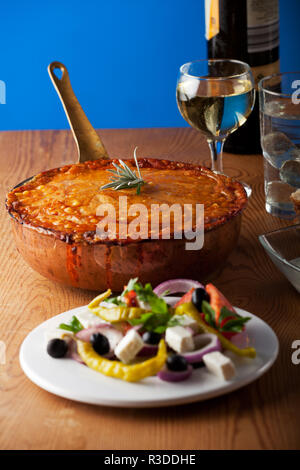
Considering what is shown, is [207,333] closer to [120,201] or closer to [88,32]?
[120,201]

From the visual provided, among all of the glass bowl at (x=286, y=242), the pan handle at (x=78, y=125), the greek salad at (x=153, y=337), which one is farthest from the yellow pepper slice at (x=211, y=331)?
the pan handle at (x=78, y=125)

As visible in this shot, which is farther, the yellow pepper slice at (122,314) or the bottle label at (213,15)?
the bottle label at (213,15)

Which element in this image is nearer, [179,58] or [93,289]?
[93,289]

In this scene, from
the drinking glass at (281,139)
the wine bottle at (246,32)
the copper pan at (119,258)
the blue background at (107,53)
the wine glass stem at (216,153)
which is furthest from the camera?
the blue background at (107,53)

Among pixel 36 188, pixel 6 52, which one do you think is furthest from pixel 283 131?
pixel 6 52

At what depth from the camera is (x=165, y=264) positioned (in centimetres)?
117

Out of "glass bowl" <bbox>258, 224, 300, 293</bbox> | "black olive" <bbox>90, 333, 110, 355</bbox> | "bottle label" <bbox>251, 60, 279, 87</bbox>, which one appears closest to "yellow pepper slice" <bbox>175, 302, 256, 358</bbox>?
"black olive" <bbox>90, 333, 110, 355</bbox>

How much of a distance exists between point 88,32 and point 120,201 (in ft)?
7.63

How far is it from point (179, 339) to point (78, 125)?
2.81 feet

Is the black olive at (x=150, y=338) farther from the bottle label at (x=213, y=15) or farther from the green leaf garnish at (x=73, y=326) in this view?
the bottle label at (x=213, y=15)

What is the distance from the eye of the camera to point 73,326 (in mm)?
1048

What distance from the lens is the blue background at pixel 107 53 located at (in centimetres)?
338

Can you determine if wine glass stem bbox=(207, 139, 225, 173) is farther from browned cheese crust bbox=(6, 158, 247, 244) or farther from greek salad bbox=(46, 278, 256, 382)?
greek salad bbox=(46, 278, 256, 382)

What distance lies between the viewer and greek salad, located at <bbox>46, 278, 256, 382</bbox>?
941 mm
